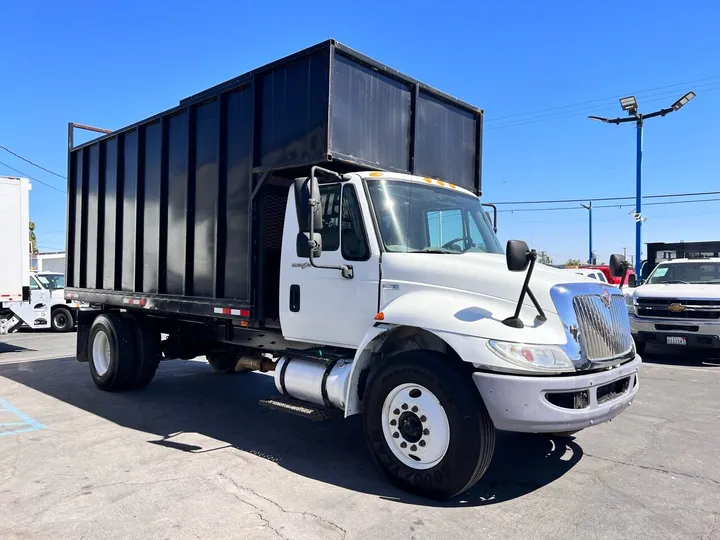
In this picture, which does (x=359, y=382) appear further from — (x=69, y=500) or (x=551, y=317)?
(x=69, y=500)

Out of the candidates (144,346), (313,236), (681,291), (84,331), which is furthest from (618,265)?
(84,331)

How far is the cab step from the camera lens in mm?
4973

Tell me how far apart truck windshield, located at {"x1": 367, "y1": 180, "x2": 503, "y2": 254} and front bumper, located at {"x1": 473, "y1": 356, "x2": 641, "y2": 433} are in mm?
1463

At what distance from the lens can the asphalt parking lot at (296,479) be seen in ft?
12.2

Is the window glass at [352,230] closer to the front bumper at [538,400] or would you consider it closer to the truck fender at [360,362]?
the truck fender at [360,362]

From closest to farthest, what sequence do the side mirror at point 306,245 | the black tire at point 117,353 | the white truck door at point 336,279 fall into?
the side mirror at point 306,245 → the white truck door at point 336,279 → the black tire at point 117,353

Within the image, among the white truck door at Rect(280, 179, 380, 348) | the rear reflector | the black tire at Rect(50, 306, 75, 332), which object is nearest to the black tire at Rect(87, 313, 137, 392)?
the rear reflector

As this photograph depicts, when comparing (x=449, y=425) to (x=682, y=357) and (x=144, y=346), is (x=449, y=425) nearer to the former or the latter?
(x=144, y=346)

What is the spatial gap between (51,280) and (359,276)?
15369mm

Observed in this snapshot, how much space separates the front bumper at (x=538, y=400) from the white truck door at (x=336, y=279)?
1.29 meters

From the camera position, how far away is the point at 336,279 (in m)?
5.07

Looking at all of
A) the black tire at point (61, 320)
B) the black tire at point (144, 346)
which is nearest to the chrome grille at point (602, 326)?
the black tire at point (144, 346)

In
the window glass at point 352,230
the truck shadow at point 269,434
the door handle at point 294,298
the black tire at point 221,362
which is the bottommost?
the truck shadow at point 269,434

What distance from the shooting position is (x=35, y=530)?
3.68 meters
